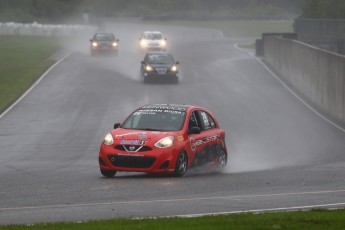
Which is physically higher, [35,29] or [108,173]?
[108,173]

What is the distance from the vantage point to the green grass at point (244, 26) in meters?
102

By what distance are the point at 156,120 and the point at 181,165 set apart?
1.28 meters

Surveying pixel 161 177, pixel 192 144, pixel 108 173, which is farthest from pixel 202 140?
pixel 108 173

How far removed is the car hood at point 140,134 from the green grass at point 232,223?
20.5 ft

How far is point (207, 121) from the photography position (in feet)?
63.5

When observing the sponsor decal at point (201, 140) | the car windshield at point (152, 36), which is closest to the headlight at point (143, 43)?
the car windshield at point (152, 36)

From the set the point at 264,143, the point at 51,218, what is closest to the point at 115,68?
the point at 264,143

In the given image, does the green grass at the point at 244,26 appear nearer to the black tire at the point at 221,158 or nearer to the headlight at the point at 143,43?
the headlight at the point at 143,43

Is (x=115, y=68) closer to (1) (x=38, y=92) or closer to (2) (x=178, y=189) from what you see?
(1) (x=38, y=92)

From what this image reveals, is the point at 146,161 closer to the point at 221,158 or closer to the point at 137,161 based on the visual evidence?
the point at 137,161

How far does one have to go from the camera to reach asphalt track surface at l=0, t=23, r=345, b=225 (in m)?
13.0

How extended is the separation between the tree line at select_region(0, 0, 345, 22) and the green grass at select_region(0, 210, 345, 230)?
93192mm

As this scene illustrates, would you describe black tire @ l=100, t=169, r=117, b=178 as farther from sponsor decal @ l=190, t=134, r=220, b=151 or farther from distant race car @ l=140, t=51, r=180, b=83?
distant race car @ l=140, t=51, r=180, b=83

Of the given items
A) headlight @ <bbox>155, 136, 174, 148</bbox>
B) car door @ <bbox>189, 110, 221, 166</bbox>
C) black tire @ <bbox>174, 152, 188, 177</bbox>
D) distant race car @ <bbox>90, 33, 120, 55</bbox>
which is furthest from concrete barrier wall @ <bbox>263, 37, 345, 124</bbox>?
headlight @ <bbox>155, 136, 174, 148</bbox>
